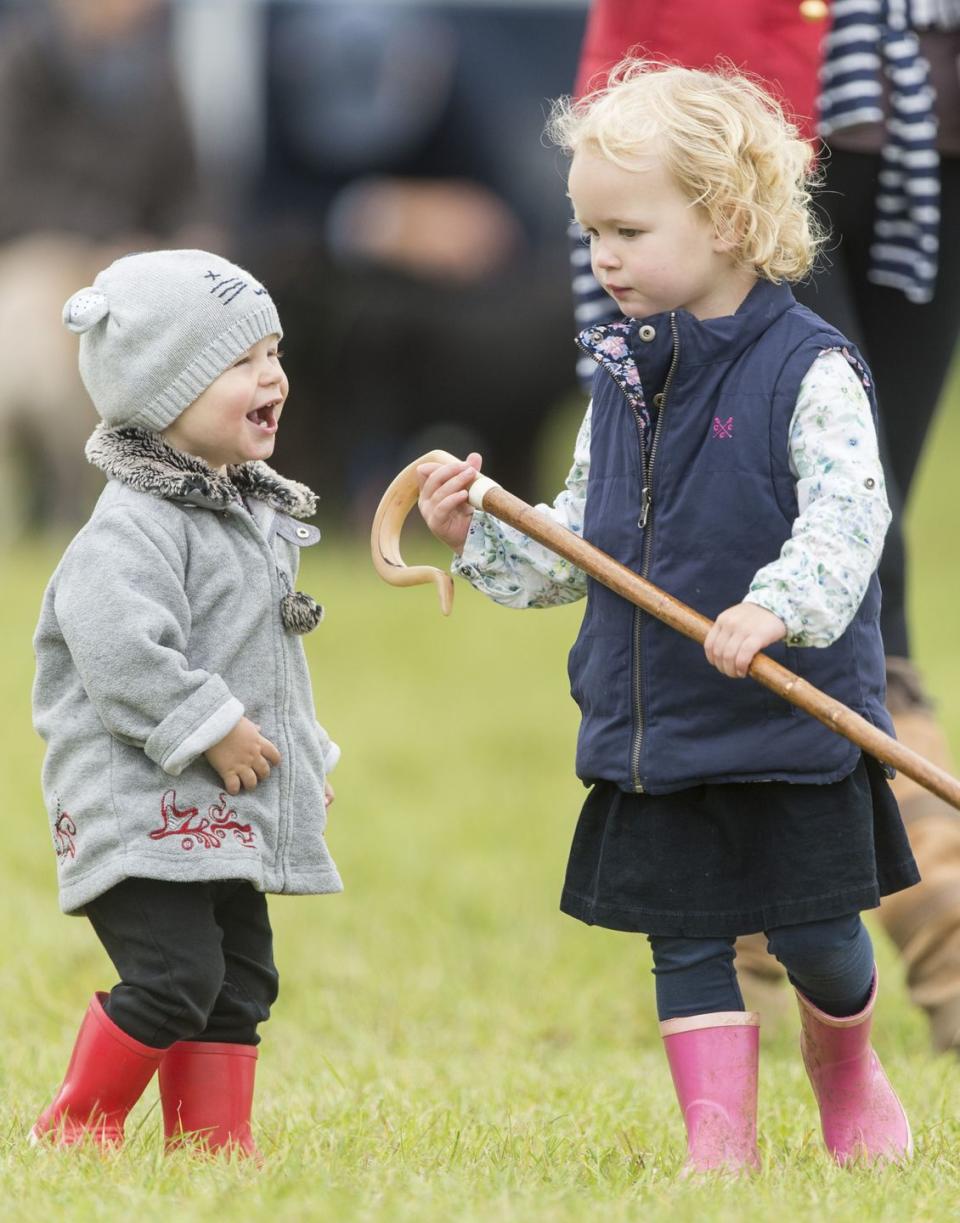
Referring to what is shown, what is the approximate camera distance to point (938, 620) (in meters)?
10.8

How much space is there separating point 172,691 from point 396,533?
1.51ft

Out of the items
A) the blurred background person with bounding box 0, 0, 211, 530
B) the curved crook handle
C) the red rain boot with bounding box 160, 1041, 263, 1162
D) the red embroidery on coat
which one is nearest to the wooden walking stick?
the curved crook handle

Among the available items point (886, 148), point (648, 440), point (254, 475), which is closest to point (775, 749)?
point (648, 440)

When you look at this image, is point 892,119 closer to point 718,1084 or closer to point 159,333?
point 159,333

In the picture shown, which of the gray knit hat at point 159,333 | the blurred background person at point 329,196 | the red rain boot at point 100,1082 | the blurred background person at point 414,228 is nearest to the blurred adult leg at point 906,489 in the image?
the gray knit hat at point 159,333

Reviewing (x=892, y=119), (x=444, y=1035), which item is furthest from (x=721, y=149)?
(x=444, y=1035)

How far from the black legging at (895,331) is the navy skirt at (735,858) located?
978mm

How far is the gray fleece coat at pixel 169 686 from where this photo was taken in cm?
287

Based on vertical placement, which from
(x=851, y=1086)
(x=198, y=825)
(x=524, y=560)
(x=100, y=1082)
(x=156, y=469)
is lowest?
(x=851, y=1086)

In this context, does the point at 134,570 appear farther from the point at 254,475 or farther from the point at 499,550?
the point at 499,550

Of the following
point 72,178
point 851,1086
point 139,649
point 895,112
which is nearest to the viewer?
point 139,649

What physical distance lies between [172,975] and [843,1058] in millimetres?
950

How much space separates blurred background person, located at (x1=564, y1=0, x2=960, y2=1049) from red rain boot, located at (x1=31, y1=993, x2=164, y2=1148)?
1.47 m

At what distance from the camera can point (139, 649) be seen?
2844 millimetres
